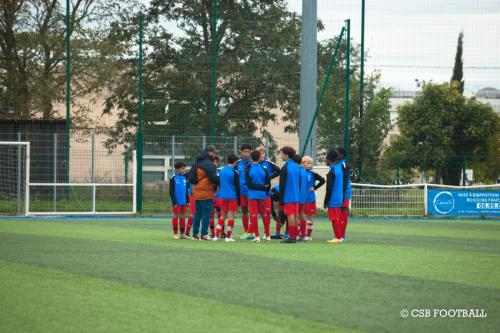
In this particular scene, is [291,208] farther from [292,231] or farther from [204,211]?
[204,211]

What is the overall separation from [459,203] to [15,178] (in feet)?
46.4

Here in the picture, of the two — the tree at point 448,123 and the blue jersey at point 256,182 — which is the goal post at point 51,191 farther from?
the tree at point 448,123

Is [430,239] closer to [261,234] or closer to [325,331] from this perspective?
[261,234]

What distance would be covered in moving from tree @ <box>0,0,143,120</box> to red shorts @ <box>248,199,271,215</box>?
20471 millimetres

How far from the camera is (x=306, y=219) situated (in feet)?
56.6

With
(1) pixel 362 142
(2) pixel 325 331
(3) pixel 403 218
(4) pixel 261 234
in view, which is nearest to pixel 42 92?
(1) pixel 362 142

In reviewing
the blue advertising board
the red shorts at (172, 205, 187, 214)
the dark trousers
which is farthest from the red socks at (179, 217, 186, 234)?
the blue advertising board

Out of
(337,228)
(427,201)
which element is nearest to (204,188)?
(337,228)

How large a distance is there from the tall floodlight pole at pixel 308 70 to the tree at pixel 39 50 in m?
11.6

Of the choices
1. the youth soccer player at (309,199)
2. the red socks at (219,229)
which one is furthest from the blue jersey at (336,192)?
the red socks at (219,229)

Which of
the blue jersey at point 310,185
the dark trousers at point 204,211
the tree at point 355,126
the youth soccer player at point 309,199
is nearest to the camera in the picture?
the dark trousers at point 204,211

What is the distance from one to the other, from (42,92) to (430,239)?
2299 centimetres

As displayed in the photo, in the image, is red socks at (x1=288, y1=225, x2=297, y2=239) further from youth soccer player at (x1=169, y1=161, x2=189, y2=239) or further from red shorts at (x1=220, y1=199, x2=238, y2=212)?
youth soccer player at (x1=169, y1=161, x2=189, y2=239)

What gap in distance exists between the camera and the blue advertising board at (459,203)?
28688mm
